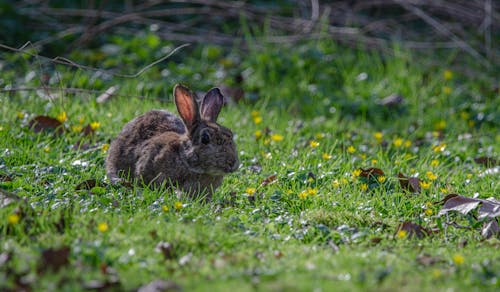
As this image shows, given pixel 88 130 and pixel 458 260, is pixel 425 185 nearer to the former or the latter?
pixel 458 260

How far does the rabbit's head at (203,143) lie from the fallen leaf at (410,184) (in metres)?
1.37

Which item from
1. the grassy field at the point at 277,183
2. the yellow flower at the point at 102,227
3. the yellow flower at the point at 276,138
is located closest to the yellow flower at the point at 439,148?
the grassy field at the point at 277,183

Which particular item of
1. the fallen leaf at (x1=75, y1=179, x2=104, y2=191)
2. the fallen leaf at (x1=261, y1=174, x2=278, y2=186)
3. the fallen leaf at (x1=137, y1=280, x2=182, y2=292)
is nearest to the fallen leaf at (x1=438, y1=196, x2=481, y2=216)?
the fallen leaf at (x1=261, y1=174, x2=278, y2=186)

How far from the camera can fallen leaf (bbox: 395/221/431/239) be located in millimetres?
4855

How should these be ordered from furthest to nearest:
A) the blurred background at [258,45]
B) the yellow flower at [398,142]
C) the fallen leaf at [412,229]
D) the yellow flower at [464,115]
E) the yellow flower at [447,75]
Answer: the yellow flower at [447,75] → the blurred background at [258,45] → the yellow flower at [464,115] → the yellow flower at [398,142] → the fallen leaf at [412,229]

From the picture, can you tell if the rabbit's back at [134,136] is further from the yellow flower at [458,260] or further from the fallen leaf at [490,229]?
the yellow flower at [458,260]

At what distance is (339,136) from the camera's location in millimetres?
7527

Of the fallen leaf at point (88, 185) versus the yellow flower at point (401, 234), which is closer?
the yellow flower at point (401, 234)

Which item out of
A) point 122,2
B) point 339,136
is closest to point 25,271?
point 339,136

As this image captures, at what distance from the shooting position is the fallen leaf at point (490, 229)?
16.1 feet

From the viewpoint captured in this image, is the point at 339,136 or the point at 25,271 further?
the point at 339,136

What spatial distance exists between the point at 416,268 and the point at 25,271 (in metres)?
2.06

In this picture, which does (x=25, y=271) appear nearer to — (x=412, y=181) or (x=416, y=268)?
(x=416, y=268)

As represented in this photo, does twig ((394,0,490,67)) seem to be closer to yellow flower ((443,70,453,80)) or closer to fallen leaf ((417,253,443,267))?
yellow flower ((443,70,453,80))
